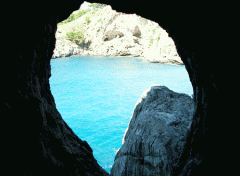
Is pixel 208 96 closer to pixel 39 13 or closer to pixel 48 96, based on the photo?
pixel 39 13

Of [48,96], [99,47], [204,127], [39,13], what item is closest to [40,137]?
[48,96]

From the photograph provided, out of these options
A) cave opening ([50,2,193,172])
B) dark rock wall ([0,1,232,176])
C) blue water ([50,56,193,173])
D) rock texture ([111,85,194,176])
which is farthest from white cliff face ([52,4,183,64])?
dark rock wall ([0,1,232,176])

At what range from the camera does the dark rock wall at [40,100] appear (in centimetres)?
172

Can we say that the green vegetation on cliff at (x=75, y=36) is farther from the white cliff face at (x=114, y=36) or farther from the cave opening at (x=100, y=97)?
the cave opening at (x=100, y=97)

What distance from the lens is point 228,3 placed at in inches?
69.2

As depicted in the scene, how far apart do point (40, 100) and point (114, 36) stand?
39.9 metres

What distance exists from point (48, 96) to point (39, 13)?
1.91 meters

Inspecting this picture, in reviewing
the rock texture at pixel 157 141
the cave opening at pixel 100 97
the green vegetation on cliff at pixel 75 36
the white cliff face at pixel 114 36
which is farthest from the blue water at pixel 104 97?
the green vegetation on cliff at pixel 75 36

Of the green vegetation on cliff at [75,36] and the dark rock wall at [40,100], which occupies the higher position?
the green vegetation on cliff at [75,36]

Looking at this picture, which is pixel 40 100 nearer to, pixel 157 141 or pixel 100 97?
pixel 157 141

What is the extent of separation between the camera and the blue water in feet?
34.6

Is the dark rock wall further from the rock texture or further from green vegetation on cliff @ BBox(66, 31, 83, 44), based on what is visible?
green vegetation on cliff @ BBox(66, 31, 83, 44)

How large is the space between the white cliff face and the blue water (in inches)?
435

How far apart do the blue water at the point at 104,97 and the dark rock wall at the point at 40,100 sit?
666 cm
